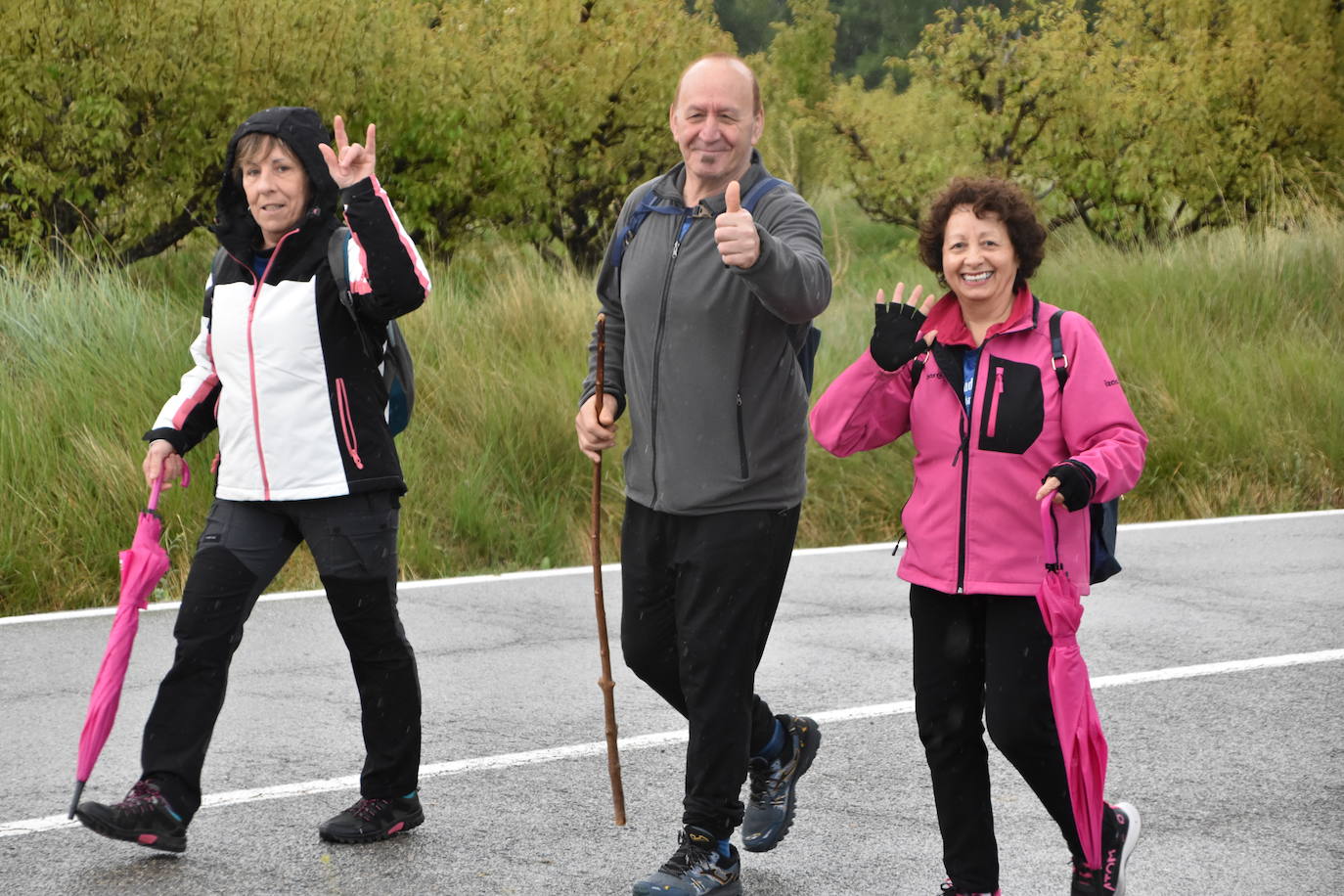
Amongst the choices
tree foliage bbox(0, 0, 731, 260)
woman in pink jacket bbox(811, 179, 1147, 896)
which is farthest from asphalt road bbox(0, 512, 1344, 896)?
tree foliage bbox(0, 0, 731, 260)

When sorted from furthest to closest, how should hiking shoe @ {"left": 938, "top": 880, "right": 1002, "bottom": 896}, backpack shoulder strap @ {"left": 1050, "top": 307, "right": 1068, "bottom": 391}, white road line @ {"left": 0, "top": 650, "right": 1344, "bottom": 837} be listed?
white road line @ {"left": 0, "top": 650, "right": 1344, "bottom": 837} < hiking shoe @ {"left": 938, "top": 880, "right": 1002, "bottom": 896} < backpack shoulder strap @ {"left": 1050, "top": 307, "right": 1068, "bottom": 391}

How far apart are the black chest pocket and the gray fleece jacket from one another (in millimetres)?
434

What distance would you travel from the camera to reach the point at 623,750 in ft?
18.5

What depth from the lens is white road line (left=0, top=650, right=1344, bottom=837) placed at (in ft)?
16.4

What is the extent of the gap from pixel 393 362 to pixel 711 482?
101 cm

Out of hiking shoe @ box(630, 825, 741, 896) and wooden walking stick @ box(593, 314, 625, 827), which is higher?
wooden walking stick @ box(593, 314, 625, 827)

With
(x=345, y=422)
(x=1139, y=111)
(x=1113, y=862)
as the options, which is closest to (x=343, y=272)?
(x=345, y=422)

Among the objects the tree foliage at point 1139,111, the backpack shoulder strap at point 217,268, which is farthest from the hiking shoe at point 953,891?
the tree foliage at point 1139,111

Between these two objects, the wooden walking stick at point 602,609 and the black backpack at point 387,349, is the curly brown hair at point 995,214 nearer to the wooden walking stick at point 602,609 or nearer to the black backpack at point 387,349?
the wooden walking stick at point 602,609

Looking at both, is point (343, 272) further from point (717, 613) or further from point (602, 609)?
point (717, 613)

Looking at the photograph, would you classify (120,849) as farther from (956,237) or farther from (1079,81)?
(1079,81)

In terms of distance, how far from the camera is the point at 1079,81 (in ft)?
64.4

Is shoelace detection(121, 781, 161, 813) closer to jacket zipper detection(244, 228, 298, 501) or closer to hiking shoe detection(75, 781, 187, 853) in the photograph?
hiking shoe detection(75, 781, 187, 853)

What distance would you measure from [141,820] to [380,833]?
2.05 feet
